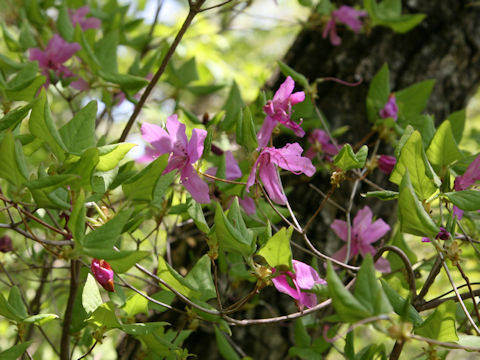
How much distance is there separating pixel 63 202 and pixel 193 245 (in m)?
0.70

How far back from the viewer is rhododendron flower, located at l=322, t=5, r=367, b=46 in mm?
1338

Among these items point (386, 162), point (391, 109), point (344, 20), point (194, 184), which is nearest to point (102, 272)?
point (194, 184)

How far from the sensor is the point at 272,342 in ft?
4.06

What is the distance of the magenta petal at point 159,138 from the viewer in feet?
2.50

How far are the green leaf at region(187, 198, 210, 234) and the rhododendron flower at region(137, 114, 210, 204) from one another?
0.01m

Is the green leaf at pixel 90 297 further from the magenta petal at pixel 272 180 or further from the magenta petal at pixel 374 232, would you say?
the magenta petal at pixel 374 232

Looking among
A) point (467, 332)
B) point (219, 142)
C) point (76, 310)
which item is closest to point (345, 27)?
point (219, 142)

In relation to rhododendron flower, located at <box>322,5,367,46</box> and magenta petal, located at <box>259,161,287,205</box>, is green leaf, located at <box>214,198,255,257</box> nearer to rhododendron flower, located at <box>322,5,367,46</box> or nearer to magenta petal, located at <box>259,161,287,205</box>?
magenta petal, located at <box>259,161,287,205</box>

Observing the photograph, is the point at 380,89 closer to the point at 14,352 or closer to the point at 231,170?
the point at 231,170

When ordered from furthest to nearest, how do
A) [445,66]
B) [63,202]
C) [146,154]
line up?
1. [445,66]
2. [146,154]
3. [63,202]

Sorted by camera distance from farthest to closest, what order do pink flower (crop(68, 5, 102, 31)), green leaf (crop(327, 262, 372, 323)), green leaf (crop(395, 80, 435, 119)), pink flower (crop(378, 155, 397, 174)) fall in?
1. pink flower (crop(68, 5, 102, 31))
2. green leaf (crop(395, 80, 435, 119))
3. pink flower (crop(378, 155, 397, 174))
4. green leaf (crop(327, 262, 372, 323))

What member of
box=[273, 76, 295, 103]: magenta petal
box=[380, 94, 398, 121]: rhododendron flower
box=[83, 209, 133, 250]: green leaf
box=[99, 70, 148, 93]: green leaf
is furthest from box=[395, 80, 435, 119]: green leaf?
box=[83, 209, 133, 250]: green leaf

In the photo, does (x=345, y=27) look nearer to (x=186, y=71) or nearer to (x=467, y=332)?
(x=186, y=71)

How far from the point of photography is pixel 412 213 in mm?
580
